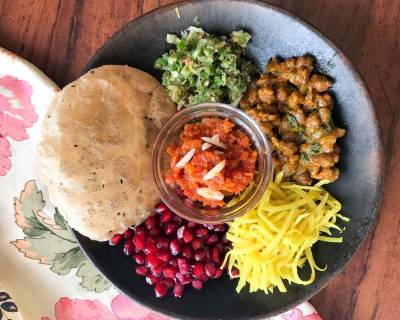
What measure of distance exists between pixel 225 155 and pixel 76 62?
3.30ft

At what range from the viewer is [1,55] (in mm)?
2896

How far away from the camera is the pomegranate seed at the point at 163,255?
2682mm

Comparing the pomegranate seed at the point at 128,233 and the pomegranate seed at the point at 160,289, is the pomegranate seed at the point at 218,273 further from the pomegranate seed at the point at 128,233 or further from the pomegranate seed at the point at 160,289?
the pomegranate seed at the point at 128,233

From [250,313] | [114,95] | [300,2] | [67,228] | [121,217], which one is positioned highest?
[300,2]

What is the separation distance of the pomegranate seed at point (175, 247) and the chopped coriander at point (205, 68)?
2.15ft

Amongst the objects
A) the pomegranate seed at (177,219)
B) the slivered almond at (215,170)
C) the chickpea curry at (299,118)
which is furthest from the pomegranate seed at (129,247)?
the chickpea curry at (299,118)

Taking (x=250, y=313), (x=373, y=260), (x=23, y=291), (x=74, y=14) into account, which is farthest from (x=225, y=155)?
(x=23, y=291)

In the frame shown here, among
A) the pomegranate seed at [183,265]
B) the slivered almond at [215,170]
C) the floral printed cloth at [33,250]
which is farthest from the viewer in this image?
the floral printed cloth at [33,250]

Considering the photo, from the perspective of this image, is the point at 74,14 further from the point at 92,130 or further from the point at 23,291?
the point at 23,291

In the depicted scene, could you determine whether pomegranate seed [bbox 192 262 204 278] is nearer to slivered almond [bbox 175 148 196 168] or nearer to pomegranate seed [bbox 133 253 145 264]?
pomegranate seed [bbox 133 253 145 264]

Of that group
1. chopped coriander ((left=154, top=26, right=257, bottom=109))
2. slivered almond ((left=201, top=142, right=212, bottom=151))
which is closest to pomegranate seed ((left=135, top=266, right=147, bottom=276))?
slivered almond ((left=201, top=142, right=212, bottom=151))

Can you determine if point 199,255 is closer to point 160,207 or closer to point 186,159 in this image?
point 160,207

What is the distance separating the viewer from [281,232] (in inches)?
97.8

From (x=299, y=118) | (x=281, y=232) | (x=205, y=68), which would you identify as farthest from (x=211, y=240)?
(x=205, y=68)
